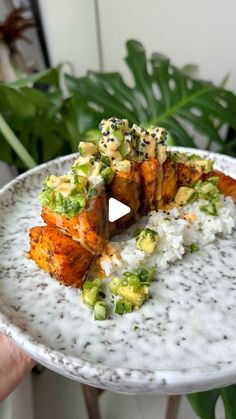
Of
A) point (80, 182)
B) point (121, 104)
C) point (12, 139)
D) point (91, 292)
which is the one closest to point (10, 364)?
point (91, 292)

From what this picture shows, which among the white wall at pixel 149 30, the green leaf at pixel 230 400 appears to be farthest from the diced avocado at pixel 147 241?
the white wall at pixel 149 30

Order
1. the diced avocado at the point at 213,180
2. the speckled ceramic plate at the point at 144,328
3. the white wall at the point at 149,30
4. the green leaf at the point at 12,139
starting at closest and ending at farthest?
the speckled ceramic plate at the point at 144,328 < the diced avocado at the point at 213,180 < the green leaf at the point at 12,139 < the white wall at the point at 149,30

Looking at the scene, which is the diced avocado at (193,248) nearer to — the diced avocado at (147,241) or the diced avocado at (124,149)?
the diced avocado at (147,241)

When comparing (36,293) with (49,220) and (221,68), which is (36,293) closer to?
(49,220)

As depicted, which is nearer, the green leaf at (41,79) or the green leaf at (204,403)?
the green leaf at (204,403)

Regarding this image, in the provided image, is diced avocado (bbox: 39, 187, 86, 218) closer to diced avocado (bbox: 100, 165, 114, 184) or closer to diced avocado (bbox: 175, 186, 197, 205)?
diced avocado (bbox: 100, 165, 114, 184)

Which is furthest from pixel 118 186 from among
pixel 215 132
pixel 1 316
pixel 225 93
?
pixel 225 93

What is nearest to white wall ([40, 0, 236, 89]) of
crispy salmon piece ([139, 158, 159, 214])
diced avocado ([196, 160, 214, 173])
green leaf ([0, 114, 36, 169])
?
green leaf ([0, 114, 36, 169])

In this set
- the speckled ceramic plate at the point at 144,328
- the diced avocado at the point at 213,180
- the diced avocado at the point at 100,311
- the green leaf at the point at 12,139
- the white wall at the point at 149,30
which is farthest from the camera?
the white wall at the point at 149,30
